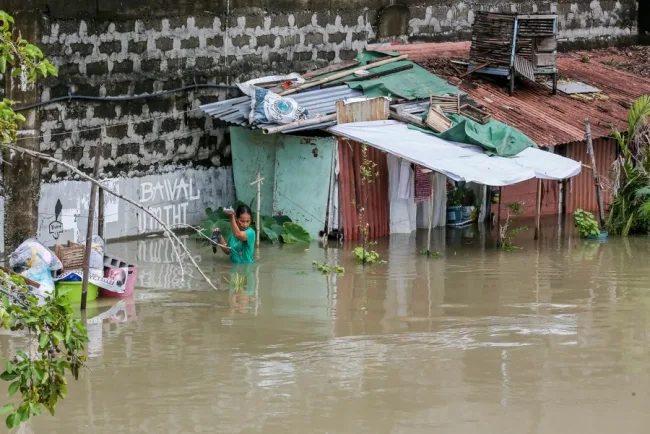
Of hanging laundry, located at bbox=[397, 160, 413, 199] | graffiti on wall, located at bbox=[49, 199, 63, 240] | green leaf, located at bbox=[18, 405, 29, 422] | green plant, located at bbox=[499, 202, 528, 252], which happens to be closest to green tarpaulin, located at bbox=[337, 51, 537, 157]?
hanging laundry, located at bbox=[397, 160, 413, 199]

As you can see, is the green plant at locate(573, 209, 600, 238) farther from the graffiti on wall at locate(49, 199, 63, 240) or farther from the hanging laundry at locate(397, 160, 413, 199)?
the graffiti on wall at locate(49, 199, 63, 240)

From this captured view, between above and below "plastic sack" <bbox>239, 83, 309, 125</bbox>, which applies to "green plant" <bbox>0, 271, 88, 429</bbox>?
below

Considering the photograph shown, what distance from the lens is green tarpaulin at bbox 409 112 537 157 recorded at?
15.1 metres

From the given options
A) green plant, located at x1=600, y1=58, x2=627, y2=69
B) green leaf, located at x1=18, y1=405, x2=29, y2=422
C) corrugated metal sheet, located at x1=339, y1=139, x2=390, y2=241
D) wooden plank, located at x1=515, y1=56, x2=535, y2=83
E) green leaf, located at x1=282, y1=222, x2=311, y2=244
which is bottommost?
green leaf, located at x1=18, y1=405, x2=29, y2=422

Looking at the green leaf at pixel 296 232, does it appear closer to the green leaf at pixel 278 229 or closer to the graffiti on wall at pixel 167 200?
the green leaf at pixel 278 229

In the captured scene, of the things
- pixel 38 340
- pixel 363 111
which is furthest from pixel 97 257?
pixel 38 340

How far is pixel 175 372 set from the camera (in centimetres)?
982

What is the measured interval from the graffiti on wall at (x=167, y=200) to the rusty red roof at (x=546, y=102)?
399cm

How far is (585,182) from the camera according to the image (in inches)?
719

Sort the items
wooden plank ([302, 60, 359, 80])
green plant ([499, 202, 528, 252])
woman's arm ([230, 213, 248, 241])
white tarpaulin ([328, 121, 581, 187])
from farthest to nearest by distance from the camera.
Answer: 1. wooden plank ([302, 60, 359, 80])
2. green plant ([499, 202, 528, 252])
3. white tarpaulin ([328, 121, 581, 187])
4. woman's arm ([230, 213, 248, 241])

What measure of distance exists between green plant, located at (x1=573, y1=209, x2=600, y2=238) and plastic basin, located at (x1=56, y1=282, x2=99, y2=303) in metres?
7.22

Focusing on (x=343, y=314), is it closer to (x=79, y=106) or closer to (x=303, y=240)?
(x=303, y=240)

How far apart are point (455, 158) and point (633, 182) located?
307 cm

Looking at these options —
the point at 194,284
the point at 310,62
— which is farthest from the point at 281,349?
the point at 310,62
